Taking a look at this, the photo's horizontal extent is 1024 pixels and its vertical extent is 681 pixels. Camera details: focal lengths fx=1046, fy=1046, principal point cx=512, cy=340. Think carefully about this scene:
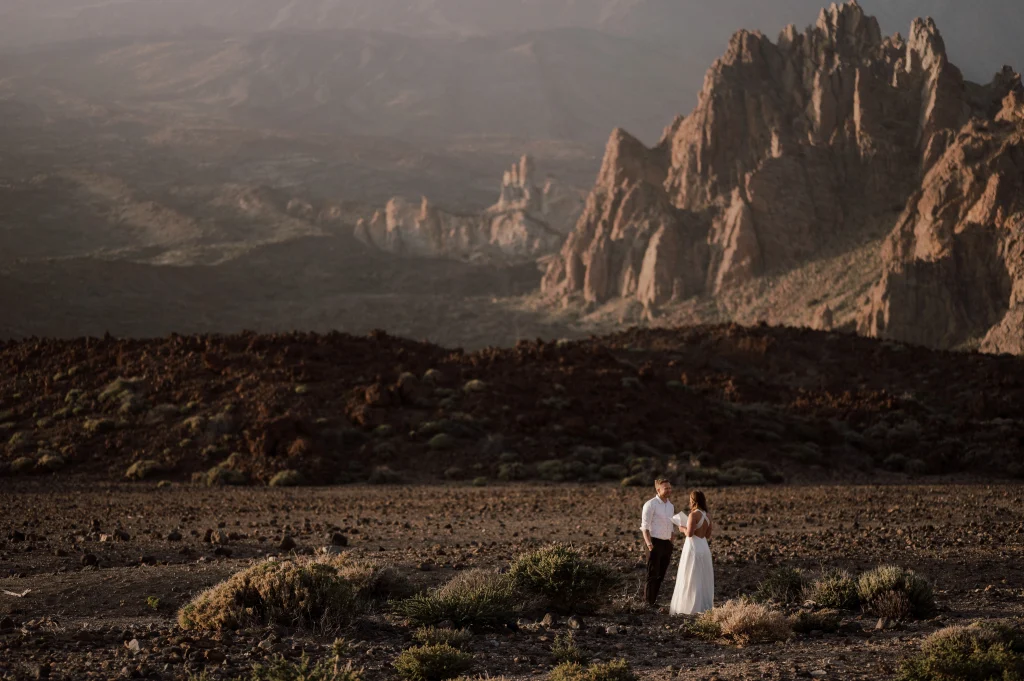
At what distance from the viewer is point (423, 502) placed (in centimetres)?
2388

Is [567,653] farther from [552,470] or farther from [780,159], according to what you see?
[780,159]

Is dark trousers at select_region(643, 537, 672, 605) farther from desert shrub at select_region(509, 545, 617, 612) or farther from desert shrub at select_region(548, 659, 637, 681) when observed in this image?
desert shrub at select_region(548, 659, 637, 681)

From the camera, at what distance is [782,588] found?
12.3m

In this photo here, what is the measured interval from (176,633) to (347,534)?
8.56 m

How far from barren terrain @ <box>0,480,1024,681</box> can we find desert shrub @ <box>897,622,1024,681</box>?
0.41 m

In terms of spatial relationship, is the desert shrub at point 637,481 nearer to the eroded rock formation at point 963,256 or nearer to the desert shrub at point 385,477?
the desert shrub at point 385,477

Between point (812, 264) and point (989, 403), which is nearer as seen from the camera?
point (989, 403)

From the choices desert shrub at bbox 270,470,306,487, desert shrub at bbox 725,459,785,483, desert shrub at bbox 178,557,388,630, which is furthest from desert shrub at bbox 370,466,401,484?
desert shrub at bbox 178,557,388,630

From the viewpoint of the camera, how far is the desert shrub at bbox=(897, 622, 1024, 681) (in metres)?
8.56

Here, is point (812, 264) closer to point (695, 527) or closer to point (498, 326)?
point (498, 326)

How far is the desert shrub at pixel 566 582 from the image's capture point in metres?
11.8

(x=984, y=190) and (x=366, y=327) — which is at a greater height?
(x=984, y=190)

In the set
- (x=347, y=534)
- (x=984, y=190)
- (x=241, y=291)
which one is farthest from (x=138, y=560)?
(x=241, y=291)

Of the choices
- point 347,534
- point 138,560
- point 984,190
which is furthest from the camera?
point 984,190
